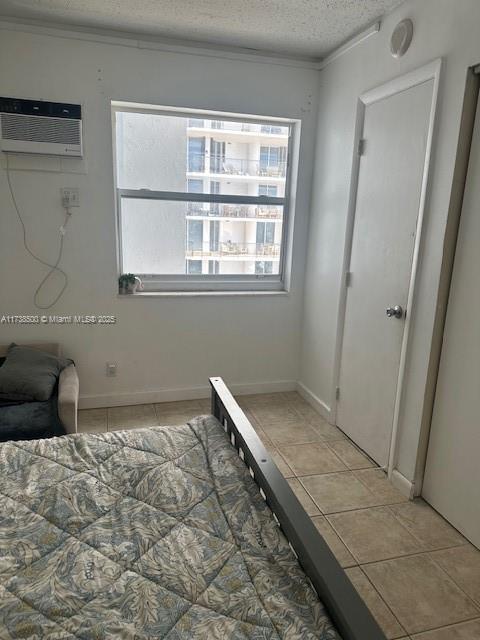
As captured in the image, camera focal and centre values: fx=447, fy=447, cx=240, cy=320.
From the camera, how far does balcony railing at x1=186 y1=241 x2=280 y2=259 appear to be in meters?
3.57

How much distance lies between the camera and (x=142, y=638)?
979mm

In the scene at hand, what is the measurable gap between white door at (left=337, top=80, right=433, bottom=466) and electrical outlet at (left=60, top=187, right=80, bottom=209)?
6.28ft

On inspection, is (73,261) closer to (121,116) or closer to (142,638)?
(121,116)

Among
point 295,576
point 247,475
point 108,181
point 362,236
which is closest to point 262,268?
point 362,236

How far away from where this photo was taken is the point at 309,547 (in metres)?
1.14

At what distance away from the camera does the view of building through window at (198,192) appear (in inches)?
130

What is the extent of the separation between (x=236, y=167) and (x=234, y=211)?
1.10 ft

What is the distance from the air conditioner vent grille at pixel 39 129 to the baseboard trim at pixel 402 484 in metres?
2.90

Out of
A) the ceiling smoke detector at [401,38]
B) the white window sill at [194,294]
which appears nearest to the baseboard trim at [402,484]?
the white window sill at [194,294]

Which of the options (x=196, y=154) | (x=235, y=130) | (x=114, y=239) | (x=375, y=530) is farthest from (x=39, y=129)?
(x=375, y=530)

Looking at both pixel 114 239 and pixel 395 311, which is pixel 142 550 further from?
pixel 114 239

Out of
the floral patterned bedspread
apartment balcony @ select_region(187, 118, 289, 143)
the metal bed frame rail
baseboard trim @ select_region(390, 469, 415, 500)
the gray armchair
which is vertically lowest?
baseboard trim @ select_region(390, 469, 415, 500)

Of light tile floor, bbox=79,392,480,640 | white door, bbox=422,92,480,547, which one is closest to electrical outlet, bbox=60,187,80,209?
light tile floor, bbox=79,392,480,640

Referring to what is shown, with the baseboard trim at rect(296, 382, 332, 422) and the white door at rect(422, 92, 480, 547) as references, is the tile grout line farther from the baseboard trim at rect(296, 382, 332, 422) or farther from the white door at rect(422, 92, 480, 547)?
the baseboard trim at rect(296, 382, 332, 422)
